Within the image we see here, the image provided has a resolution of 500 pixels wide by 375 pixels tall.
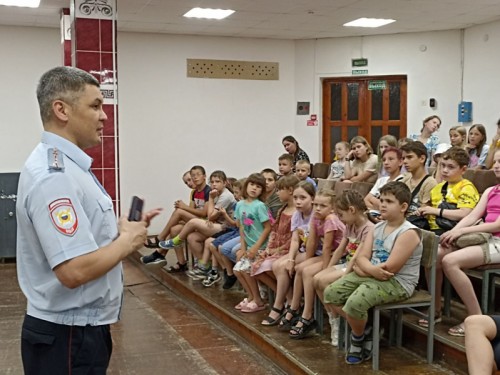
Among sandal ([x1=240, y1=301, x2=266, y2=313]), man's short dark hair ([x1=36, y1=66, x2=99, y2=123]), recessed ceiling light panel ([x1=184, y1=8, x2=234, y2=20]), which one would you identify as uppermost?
recessed ceiling light panel ([x1=184, y1=8, x2=234, y2=20])

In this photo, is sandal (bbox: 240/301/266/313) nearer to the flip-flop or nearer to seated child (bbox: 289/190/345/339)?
seated child (bbox: 289/190/345/339)

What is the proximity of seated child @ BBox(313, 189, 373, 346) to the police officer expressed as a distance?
7.35 feet

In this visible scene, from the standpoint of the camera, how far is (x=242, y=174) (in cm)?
983

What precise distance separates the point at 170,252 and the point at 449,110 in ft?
14.7

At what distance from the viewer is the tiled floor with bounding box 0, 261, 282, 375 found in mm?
3980

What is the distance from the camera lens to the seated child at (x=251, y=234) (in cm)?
483

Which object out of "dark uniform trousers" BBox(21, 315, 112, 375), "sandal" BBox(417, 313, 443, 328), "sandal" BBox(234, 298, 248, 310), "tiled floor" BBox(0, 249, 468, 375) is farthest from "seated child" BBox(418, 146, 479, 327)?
"dark uniform trousers" BBox(21, 315, 112, 375)

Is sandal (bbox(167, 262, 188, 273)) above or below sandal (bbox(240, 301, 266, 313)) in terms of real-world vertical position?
below

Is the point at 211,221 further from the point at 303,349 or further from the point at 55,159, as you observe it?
the point at 55,159

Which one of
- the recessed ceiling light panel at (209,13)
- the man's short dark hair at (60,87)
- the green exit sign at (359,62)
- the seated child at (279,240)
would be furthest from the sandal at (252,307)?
the green exit sign at (359,62)

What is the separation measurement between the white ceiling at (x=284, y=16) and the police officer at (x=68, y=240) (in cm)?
582

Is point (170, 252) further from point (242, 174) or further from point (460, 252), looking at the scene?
point (460, 252)

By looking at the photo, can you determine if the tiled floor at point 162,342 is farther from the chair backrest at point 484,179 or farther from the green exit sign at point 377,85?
the green exit sign at point 377,85

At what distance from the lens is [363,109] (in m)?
9.78
